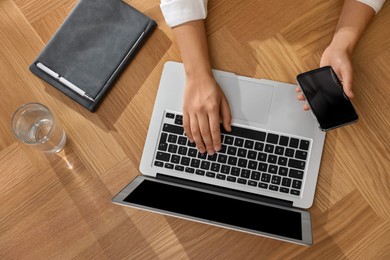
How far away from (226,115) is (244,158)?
3.5 inches

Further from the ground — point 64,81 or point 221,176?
point 64,81

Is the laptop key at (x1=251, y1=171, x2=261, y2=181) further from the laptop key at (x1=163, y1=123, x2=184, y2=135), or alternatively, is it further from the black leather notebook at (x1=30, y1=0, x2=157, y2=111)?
the black leather notebook at (x1=30, y1=0, x2=157, y2=111)

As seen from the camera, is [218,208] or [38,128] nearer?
[218,208]

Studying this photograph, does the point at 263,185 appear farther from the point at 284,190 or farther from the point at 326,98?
the point at 326,98

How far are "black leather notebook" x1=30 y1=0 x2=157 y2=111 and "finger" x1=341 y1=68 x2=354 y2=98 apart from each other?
383 millimetres

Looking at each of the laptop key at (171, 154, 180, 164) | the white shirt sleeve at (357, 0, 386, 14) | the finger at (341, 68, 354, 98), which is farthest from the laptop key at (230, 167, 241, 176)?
the white shirt sleeve at (357, 0, 386, 14)

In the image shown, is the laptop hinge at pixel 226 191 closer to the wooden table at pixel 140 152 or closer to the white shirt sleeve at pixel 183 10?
the wooden table at pixel 140 152

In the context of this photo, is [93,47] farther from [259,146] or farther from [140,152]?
[259,146]

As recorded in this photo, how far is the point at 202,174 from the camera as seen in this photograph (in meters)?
0.76

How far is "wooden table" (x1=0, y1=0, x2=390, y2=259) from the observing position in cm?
75

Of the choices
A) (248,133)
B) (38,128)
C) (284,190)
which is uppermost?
(38,128)

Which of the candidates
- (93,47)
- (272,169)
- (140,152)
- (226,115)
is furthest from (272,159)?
(93,47)

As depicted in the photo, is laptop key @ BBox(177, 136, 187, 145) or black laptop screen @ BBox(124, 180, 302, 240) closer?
black laptop screen @ BBox(124, 180, 302, 240)

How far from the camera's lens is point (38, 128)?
2.66 ft
